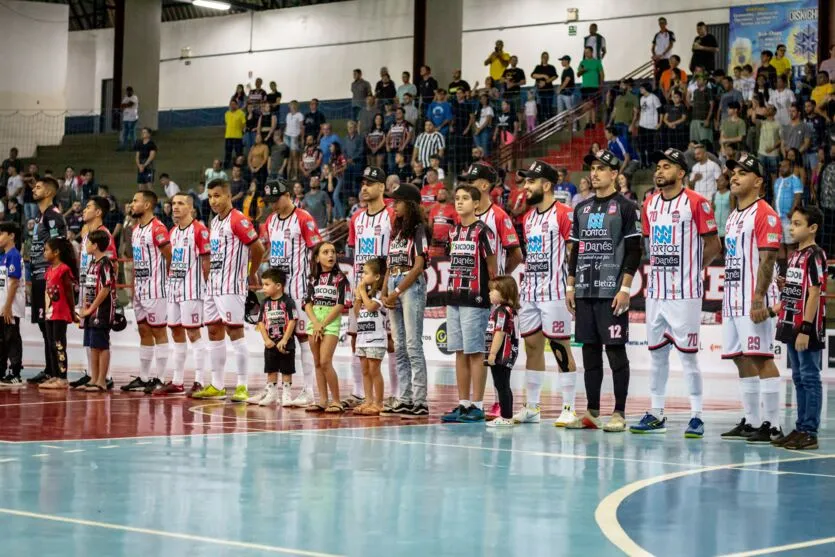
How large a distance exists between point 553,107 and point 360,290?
15.8 m

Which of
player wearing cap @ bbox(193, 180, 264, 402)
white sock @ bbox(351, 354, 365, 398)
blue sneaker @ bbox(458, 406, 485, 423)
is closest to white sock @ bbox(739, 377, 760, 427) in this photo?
blue sneaker @ bbox(458, 406, 485, 423)

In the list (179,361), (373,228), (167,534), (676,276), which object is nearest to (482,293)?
(373,228)

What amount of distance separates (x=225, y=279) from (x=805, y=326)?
640 cm

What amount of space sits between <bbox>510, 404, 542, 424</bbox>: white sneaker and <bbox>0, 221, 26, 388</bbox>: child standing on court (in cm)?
649

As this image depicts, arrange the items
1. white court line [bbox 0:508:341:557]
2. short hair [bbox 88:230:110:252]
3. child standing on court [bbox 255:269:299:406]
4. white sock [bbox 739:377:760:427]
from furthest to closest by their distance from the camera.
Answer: short hair [bbox 88:230:110:252] → child standing on court [bbox 255:269:299:406] → white sock [bbox 739:377:760:427] → white court line [bbox 0:508:341:557]

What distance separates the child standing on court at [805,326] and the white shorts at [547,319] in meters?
2.11

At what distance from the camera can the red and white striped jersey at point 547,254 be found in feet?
37.8

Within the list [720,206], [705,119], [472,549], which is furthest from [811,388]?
[705,119]

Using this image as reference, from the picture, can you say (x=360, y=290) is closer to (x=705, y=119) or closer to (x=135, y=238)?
(x=135, y=238)

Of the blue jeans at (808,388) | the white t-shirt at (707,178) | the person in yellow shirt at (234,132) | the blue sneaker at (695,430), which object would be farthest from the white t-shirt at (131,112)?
the blue jeans at (808,388)

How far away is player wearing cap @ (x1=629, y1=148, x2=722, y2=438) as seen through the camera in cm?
1066

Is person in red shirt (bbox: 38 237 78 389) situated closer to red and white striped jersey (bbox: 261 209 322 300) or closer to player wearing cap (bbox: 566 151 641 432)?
red and white striped jersey (bbox: 261 209 322 300)

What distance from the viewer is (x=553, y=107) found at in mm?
26953

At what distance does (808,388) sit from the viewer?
9.88m
